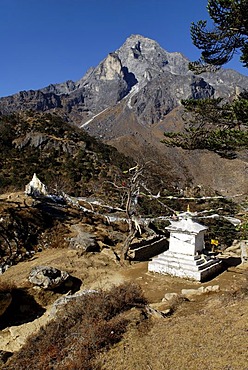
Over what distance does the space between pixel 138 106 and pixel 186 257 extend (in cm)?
10863

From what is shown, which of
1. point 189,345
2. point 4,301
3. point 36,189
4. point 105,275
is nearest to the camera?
point 189,345

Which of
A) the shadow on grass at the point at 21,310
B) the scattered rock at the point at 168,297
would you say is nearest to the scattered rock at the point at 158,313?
the scattered rock at the point at 168,297

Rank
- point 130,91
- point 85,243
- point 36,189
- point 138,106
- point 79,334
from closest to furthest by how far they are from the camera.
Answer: point 79,334 → point 85,243 → point 36,189 → point 138,106 → point 130,91

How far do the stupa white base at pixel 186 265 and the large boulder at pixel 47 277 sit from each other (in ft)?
11.5

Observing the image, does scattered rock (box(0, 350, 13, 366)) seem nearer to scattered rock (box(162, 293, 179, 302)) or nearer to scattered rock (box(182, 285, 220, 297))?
scattered rock (box(162, 293, 179, 302))

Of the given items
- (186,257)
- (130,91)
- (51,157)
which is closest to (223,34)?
(186,257)

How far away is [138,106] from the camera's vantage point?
11738 centimetres

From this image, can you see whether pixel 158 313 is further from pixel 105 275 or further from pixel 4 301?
pixel 105 275

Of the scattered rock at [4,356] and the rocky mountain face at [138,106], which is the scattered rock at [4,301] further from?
the rocky mountain face at [138,106]

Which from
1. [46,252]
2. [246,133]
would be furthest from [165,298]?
[46,252]

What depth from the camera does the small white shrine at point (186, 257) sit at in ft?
40.9

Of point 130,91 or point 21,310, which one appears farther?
point 130,91

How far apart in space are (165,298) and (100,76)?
571ft

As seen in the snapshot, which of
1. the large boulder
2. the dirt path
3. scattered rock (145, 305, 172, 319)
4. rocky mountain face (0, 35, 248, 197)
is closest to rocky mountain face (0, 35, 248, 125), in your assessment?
rocky mountain face (0, 35, 248, 197)
